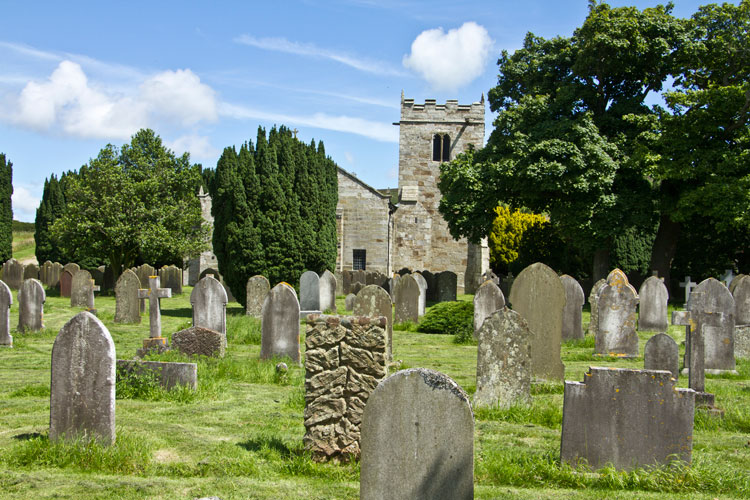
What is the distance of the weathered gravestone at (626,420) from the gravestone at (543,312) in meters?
3.69

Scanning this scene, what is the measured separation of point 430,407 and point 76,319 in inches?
124

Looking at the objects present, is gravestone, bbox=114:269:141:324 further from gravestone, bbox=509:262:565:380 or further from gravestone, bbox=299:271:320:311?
gravestone, bbox=509:262:565:380

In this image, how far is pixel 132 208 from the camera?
28.0 meters

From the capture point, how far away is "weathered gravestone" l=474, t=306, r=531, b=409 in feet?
25.1

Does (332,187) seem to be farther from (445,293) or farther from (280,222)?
(445,293)

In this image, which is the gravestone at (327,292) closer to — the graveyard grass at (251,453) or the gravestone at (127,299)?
the gravestone at (127,299)

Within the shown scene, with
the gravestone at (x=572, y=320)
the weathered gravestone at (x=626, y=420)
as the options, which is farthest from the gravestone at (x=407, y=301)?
the weathered gravestone at (x=626, y=420)

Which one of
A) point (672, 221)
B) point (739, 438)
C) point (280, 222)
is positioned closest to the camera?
point (739, 438)

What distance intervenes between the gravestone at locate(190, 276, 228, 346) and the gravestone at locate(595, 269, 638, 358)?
690 centimetres

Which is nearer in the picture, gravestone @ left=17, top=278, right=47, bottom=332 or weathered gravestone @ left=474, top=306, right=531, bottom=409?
weathered gravestone @ left=474, top=306, right=531, bottom=409

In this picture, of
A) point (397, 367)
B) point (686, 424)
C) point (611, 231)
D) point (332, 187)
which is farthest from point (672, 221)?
point (686, 424)

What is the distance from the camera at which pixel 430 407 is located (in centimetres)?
411

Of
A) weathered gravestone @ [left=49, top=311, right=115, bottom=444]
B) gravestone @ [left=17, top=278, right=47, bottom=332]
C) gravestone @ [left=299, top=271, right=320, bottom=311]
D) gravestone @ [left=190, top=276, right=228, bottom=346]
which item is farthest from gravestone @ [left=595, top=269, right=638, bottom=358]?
gravestone @ [left=17, top=278, right=47, bottom=332]

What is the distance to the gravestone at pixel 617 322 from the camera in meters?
11.8
